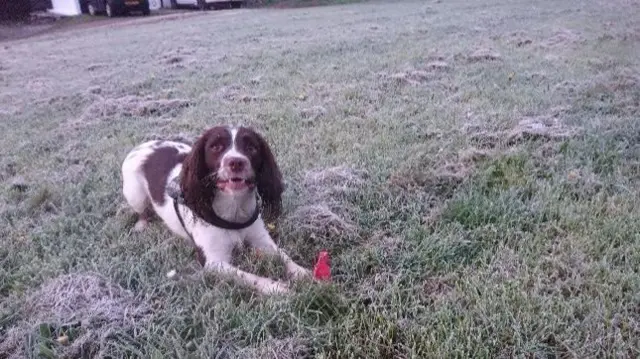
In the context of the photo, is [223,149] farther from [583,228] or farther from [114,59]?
[114,59]

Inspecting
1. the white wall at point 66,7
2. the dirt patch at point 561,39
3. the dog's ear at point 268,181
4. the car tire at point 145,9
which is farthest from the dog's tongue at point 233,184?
the white wall at point 66,7

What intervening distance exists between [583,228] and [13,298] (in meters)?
2.88

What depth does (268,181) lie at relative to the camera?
9.57 feet

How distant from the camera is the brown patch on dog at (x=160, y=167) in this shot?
3.37 m

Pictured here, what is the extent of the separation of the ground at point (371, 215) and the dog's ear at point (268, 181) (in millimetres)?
244

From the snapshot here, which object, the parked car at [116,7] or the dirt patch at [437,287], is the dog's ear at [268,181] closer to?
the dirt patch at [437,287]

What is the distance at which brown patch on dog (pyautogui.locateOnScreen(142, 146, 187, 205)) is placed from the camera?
3367mm

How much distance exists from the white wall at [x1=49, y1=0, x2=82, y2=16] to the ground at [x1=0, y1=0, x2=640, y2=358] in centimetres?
1772

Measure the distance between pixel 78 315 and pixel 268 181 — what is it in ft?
3.69

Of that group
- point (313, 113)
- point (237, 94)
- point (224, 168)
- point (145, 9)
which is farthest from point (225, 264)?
point (145, 9)

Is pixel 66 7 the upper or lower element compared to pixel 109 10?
lower

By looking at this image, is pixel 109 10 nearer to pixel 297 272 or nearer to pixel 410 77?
pixel 410 77

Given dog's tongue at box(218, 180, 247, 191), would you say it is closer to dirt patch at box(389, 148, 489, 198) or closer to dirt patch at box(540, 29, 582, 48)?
dirt patch at box(389, 148, 489, 198)

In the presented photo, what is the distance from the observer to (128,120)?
18.7 ft
